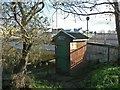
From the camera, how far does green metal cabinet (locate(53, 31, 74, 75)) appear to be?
6.20m

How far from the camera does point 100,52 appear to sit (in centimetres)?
702

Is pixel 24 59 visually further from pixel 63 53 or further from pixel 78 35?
pixel 78 35

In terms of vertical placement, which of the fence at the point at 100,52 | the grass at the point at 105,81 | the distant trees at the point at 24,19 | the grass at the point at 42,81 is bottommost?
the grass at the point at 42,81

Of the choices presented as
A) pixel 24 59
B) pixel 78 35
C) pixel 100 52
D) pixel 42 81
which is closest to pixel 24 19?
pixel 24 59

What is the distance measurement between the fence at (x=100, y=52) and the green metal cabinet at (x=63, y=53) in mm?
878

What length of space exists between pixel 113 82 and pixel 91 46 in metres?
2.73

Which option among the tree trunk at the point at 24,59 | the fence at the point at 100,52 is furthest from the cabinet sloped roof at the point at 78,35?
the tree trunk at the point at 24,59

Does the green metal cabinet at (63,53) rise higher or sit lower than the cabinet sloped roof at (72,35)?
lower

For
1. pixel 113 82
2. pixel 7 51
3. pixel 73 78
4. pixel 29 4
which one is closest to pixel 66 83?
pixel 73 78

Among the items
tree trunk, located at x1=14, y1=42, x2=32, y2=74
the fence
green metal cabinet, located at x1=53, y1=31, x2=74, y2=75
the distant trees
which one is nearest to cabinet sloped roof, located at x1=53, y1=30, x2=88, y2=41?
green metal cabinet, located at x1=53, y1=31, x2=74, y2=75

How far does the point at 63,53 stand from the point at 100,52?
3.89ft

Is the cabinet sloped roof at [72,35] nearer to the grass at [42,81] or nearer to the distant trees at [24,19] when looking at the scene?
the grass at [42,81]

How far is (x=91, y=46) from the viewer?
7.22 meters

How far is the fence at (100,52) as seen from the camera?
6.72 m
